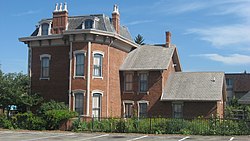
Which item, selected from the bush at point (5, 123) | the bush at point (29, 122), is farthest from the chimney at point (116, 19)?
the bush at point (5, 123)

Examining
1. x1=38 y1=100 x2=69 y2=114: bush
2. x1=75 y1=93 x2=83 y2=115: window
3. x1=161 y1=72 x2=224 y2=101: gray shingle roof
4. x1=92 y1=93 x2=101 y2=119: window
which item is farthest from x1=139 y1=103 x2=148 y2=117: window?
x1=38 y1=100 x2=69 y2=114: bush

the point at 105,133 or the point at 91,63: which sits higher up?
the point at 91,63

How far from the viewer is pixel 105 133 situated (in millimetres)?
30625

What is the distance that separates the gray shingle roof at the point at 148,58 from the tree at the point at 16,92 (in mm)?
9081

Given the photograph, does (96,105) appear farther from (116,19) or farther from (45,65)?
(116,19)

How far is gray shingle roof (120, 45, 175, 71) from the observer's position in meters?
40.1

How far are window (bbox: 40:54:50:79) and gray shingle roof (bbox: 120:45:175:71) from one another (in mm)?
7078

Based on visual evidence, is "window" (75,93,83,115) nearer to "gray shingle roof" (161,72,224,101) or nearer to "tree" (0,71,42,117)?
"tree" (0,71,42,117)

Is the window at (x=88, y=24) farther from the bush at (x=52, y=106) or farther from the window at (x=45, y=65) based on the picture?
the bush at (x=52, y=106)

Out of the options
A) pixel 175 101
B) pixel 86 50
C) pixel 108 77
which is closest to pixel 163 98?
pixel 175 101

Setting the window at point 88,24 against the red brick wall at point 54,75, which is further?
the red brick wall at point 54,75

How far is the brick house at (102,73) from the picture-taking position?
36.3 m

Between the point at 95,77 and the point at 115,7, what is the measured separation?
7.63 m

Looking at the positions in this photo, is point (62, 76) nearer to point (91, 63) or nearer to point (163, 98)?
point (91, 63)
